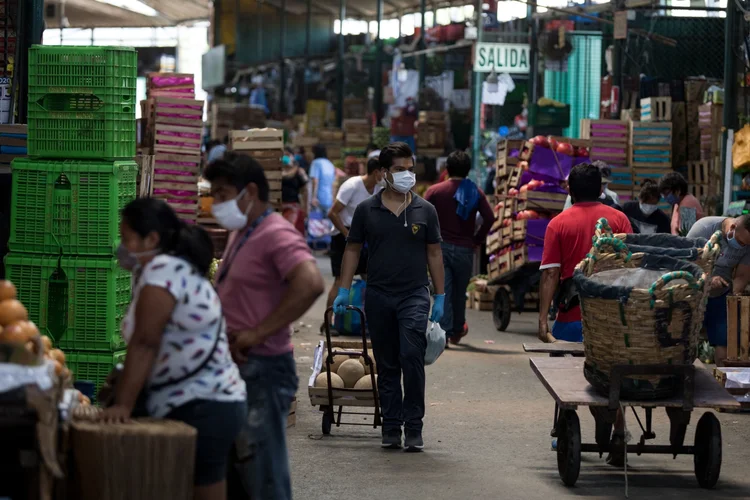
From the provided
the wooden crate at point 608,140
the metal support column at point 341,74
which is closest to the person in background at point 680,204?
the wooden crate at point 608,140

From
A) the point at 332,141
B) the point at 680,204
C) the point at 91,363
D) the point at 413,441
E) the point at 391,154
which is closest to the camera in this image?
the point at 91,363

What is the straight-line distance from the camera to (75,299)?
8.49 m

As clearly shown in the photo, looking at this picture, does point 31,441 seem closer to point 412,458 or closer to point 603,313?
point 603,313

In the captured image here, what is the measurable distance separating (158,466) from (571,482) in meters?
3.66

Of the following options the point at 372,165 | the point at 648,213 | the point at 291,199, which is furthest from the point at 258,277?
the point at 291,199

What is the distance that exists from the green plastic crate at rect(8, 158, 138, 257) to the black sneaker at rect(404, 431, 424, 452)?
2338 millimetres

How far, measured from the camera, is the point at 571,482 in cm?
784

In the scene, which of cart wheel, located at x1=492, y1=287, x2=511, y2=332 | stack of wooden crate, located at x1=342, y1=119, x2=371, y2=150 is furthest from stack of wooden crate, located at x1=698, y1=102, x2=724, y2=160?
stack of wooden crate, located at x1=342, y1=119, x2=371, y2=150

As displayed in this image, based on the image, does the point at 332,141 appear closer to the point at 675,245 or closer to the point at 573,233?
the point at 573,233

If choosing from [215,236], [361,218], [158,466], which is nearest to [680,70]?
[215,236]

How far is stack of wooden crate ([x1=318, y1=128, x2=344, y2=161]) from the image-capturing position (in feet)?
116

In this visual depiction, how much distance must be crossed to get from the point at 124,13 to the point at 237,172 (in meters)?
39.2

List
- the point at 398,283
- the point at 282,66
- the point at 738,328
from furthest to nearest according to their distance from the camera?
the point at 282,66, the point at 738,328, the point at 398,283

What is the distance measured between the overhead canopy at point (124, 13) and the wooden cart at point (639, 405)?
29819mm
